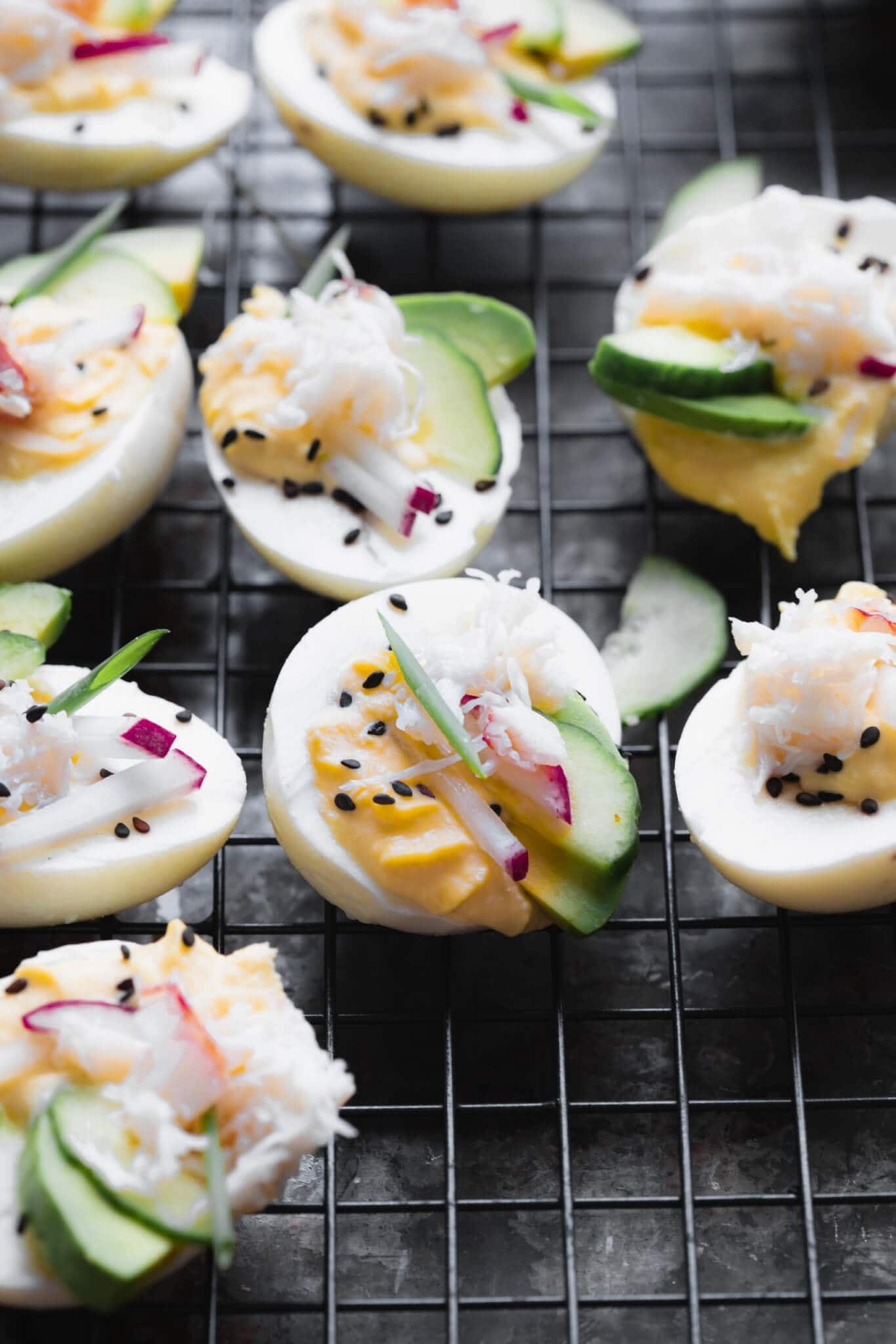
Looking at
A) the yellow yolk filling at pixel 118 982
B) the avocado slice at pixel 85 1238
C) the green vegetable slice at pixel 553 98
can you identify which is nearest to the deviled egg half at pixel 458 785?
the yellow yolk filling at pixel 118 982

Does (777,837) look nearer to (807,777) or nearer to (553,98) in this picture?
(807,777)

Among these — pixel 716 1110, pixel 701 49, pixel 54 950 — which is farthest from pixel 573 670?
pixel 701 49

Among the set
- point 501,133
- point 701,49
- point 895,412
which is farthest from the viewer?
point 701,49

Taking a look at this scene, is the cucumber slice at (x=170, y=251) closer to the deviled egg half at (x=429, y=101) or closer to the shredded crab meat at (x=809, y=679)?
the deviled egg half at (x=429, y=101)

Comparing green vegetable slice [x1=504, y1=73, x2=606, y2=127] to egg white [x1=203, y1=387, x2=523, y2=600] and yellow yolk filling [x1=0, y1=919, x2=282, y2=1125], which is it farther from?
yellow yolk filling [x1=0, y1=919, x2=282, y2=1125]

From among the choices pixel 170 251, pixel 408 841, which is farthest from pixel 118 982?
pixel 170 251

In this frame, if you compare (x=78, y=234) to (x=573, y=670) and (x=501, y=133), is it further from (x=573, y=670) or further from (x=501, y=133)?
(x=573, y=670)
